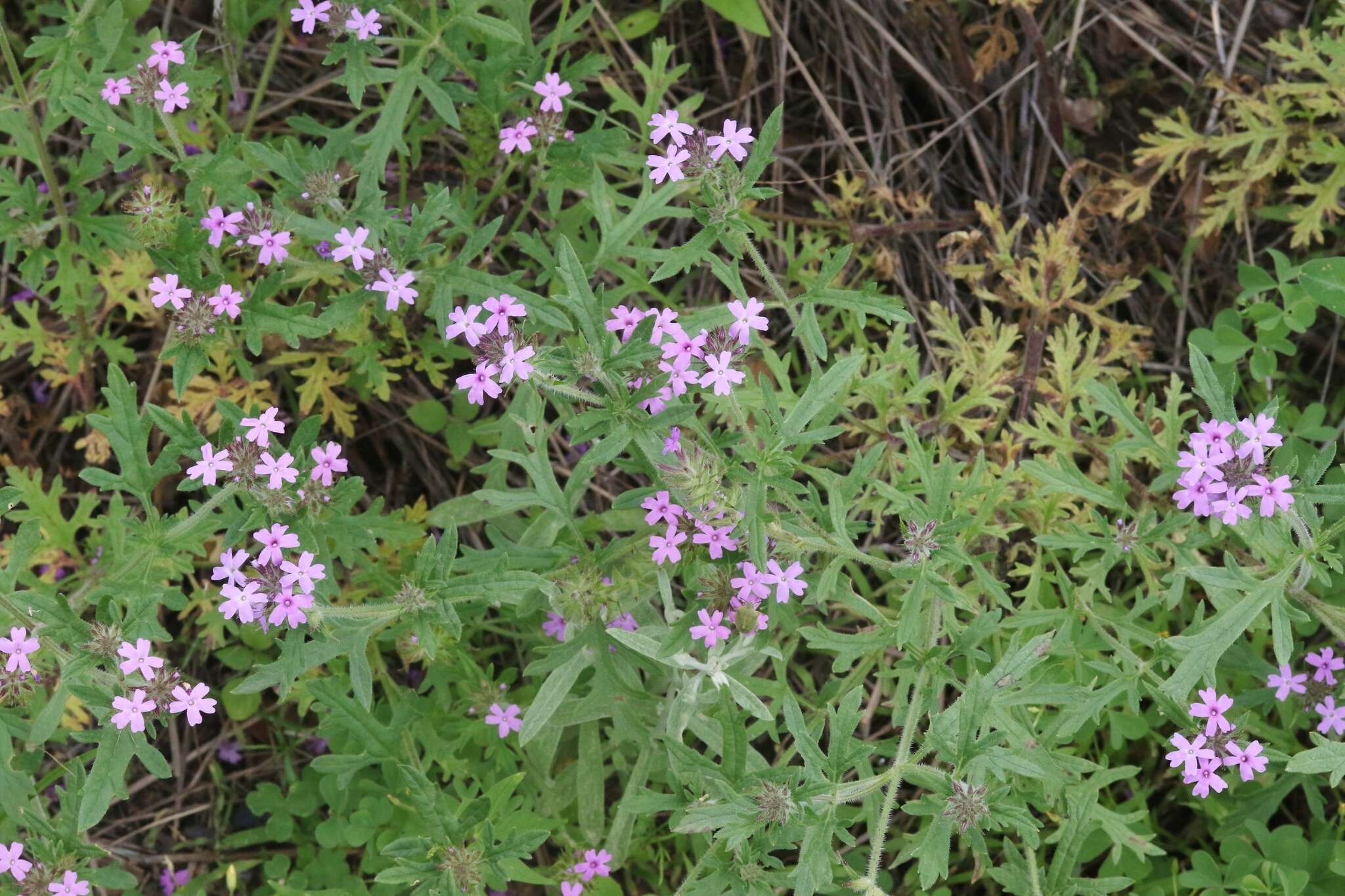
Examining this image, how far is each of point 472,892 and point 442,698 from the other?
1320 mm

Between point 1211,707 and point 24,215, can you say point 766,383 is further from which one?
point 24,215

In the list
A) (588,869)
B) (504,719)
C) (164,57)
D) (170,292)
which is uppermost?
(164,57)

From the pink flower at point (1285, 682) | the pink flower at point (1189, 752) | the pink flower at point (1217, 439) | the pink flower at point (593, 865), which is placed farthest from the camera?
the pink flower at point (593, 865)

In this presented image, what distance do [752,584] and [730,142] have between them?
1592 millimetres

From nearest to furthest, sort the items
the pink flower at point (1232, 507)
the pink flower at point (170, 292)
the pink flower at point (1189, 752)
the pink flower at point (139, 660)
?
the pink flower at point (1232, 507), the pink flower at point (139, 660), the pink flower at point (1189, 752), the pink flower at point (170, 292)

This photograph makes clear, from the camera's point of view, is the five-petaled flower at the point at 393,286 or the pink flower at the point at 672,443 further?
the five-petaled flower at the point at 393,286

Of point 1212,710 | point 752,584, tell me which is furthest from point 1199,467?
point 752,584

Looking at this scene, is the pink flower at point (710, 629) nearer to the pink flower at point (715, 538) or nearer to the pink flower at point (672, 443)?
the pink flower at point (715, 538)

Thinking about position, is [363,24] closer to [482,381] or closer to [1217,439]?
[482,381]

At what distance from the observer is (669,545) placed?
4.37 m

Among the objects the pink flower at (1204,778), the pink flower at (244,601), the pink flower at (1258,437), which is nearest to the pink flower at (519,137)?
the pink flower at (244,601)

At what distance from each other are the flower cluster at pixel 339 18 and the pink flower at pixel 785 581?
9.07 feet

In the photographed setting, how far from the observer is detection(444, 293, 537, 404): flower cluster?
390 cm

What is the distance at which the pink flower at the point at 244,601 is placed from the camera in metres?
3.99
